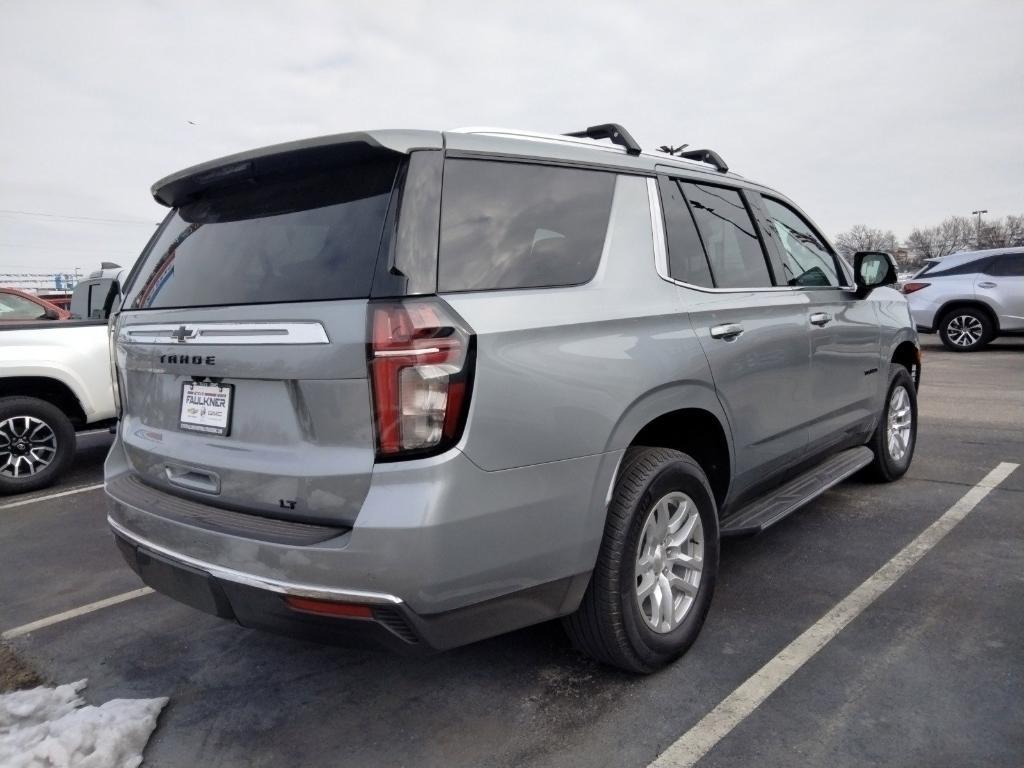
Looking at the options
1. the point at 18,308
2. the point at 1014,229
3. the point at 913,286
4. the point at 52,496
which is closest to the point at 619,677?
the point at 52,496

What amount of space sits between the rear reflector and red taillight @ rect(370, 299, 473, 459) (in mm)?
→ 412

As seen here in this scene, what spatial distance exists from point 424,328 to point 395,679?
4.71ft

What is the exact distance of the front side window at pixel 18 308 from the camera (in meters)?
7.44

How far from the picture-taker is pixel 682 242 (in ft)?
9.98

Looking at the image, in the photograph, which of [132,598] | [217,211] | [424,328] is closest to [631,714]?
[424,328]

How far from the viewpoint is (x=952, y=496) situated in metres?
4.66

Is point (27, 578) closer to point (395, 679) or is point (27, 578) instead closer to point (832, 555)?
point (395, 679)

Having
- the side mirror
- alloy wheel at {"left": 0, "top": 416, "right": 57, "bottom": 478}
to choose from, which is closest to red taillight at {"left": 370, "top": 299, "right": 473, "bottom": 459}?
the side mirror

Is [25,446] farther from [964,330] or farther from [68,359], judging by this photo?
[964,330]

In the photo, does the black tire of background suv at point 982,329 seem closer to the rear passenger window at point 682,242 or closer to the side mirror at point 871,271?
the side mirror at point 871,271

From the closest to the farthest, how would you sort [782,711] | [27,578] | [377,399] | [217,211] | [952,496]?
[377,399] → [782,711] → [217,211] → [27,578] → [952,496]

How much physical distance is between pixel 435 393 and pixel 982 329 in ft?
45.6

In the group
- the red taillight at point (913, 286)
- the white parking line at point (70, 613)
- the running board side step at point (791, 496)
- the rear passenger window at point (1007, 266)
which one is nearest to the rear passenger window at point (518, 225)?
the running board side step at point (791, 496)

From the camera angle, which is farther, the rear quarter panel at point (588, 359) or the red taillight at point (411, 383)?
the rear quarter panel at point (588, 359)
